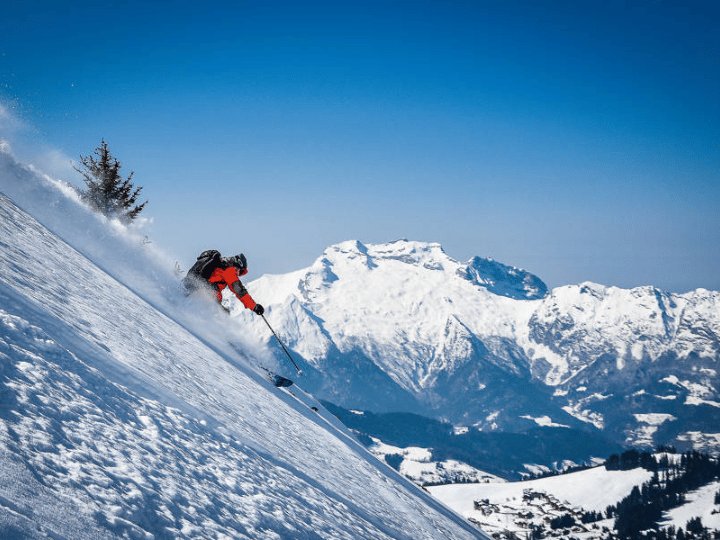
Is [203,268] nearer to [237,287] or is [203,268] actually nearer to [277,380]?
[237,287]

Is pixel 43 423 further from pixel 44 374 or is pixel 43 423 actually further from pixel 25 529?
pixel 25 529

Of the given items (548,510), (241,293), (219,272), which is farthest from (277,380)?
(548,510)

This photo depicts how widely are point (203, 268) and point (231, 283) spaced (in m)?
1.43

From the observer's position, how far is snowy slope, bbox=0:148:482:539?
3873mm

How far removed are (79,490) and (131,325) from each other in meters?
6.33

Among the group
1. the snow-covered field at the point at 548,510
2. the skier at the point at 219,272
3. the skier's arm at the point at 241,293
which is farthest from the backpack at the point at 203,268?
the snow-covered field at the point at 548,510

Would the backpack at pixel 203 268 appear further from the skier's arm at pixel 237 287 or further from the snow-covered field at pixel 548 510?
the snow-covered field at pixel 548 510

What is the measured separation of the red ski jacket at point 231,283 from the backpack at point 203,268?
20 cm

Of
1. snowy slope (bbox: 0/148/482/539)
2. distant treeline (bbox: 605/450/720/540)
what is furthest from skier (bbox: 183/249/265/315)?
distant treeline (bbox: 605/450/720/540)

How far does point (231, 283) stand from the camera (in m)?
16.1

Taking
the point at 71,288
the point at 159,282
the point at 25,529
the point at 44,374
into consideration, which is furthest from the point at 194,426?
the point at 159,282

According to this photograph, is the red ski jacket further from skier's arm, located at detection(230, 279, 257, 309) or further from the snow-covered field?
the snow-covered field

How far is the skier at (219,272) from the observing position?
53.0ft

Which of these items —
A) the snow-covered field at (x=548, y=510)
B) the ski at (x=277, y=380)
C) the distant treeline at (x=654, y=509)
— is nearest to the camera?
the ski at (x=277, y=380)
